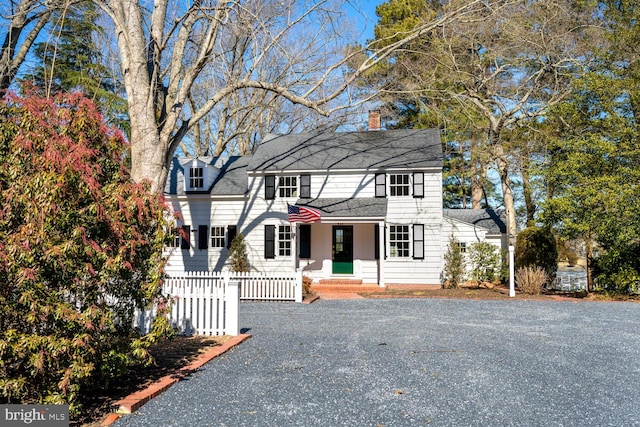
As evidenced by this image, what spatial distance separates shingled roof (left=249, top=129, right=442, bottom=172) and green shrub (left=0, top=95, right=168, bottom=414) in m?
14.6

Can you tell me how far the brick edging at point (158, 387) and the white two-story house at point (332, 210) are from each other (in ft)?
34.5

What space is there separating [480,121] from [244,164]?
39.7 feet

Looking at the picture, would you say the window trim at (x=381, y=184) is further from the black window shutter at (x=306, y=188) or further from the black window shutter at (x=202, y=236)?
the black window shutter at (x=202, y=236)

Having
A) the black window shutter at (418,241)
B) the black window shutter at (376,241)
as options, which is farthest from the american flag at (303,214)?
the black window shutter at (418,241)

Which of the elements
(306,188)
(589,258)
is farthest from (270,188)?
(589,258)

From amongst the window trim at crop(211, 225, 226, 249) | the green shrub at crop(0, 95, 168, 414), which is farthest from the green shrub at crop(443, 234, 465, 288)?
the green shrub at crop(0, 95, 168, 414)

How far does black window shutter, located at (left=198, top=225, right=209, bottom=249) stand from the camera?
1983cm

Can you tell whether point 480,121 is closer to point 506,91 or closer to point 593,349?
point 506,91

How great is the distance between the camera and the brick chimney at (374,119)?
2231cm

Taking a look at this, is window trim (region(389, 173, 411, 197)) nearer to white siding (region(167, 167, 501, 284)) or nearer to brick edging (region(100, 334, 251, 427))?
white siding (region(167, 167, 501, 284))

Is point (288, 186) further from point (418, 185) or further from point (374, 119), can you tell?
point (374, 119)

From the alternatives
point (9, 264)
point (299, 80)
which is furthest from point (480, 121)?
point (9, 264)

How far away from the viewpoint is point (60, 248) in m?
3.99

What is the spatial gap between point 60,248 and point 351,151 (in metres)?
16.8
